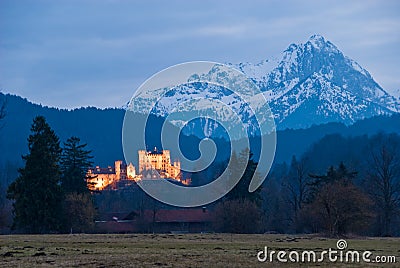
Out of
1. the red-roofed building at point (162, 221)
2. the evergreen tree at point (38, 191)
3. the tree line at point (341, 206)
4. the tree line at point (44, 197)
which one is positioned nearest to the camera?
the tree line at point (341, 206)

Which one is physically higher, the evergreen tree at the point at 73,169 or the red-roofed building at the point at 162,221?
the evergreen tree at the point at 73,169

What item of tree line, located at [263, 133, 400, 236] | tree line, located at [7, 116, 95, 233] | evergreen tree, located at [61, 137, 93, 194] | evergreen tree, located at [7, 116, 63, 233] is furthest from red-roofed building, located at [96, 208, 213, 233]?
evergreen tree, located at [7, 116, 63, 233]

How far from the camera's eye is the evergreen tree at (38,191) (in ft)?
247

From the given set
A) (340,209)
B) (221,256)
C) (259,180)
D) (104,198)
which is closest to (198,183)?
(104,198)

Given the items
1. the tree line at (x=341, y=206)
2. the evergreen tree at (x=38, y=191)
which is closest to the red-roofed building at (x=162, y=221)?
the tree line at (x=341, y=206)

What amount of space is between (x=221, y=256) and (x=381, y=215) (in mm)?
55248

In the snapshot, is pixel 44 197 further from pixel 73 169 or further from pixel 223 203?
pixel 223 203

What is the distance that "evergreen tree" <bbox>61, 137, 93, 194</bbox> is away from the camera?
83125 mm

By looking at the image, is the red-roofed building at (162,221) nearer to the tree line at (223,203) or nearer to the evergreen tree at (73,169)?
the evergreen tree at (73,169)

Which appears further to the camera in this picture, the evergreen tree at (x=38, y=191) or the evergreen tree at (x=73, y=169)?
the evergreen tree at (x=73, y=169)

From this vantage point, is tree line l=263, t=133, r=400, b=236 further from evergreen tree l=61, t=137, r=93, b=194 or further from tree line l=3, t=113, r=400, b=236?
evergreen tree l=61, t=137, r=93, b=194

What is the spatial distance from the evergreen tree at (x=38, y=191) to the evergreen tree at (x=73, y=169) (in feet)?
13.6

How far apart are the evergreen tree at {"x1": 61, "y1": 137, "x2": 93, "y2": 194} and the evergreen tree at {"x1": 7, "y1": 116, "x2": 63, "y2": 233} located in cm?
415

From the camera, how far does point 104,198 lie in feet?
489
